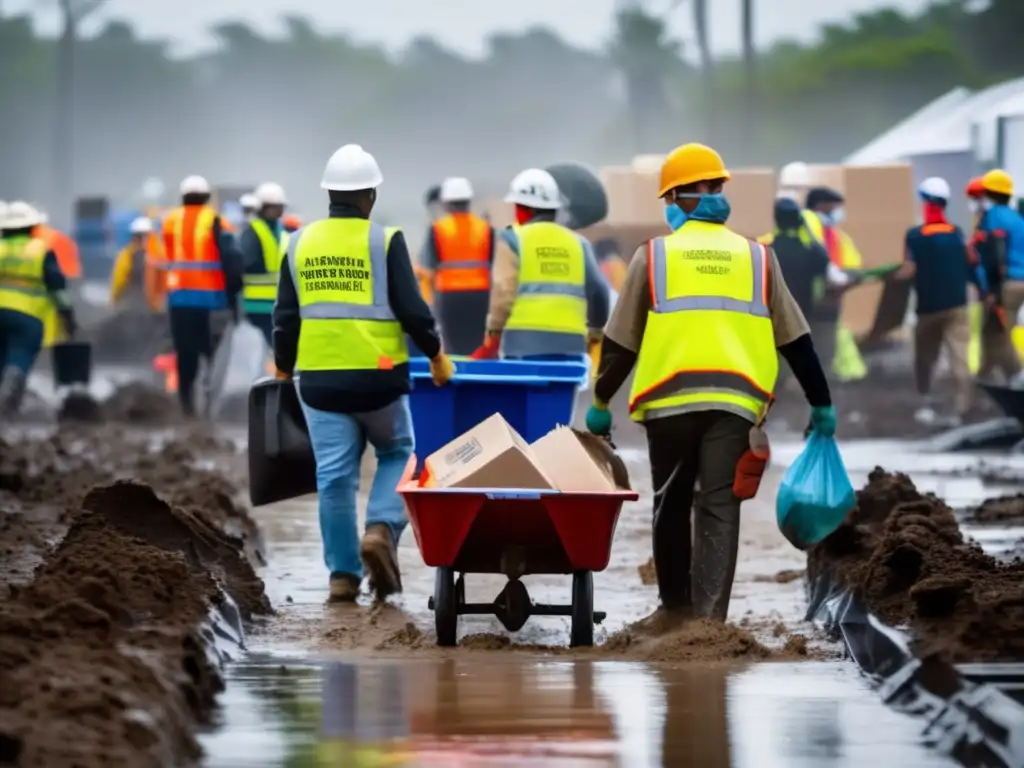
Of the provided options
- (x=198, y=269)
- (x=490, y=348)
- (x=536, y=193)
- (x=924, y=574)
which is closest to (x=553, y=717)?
(x=924, y=574)

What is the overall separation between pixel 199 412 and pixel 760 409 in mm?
13989

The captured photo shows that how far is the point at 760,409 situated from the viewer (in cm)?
1023

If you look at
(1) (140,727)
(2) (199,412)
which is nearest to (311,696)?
(1) (140,727)

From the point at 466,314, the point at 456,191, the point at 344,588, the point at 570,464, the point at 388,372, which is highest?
the point at 456,191

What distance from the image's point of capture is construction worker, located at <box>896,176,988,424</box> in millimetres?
23141

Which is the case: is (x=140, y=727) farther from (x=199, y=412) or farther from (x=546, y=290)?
(x=199, y=412)

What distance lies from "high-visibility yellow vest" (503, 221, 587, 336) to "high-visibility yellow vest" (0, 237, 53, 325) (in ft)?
24.0

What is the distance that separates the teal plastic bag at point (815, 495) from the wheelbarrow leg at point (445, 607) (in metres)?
1.35

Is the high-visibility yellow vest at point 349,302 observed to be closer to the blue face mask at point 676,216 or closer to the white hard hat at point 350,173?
the white hard hat at point 350,173

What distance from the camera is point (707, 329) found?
10117mm

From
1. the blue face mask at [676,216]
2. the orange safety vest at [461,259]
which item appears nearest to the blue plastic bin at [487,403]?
the blue face mask at [676,216]

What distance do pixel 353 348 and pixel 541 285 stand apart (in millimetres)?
3895

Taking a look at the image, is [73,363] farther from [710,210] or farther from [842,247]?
[710,210]

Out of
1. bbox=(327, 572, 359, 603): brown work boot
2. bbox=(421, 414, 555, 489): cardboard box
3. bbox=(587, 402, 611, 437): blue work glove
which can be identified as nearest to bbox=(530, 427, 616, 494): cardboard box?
bbox=(421, 414, 555, 489): cardboard box
